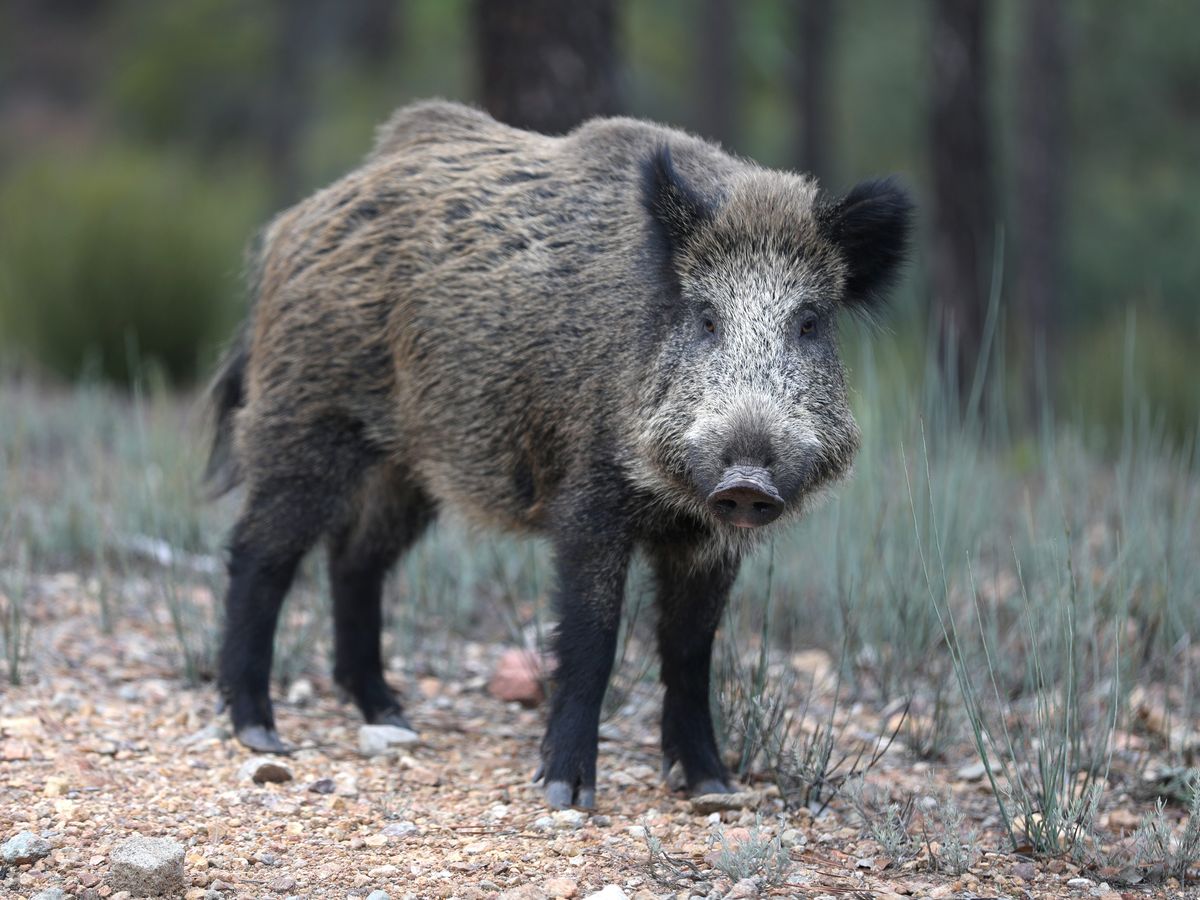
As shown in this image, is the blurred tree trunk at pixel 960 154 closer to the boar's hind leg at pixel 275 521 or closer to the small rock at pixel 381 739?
the boar's hind leg at pixel 275 521

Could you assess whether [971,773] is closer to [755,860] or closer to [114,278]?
[755,860]

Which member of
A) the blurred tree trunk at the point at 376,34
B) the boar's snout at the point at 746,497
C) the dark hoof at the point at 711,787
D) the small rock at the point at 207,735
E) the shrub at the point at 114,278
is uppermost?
the blurred tree trunk at the point at 376,34

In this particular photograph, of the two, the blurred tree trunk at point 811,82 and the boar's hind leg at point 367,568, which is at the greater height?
the blurred tree trunk at point 811,82

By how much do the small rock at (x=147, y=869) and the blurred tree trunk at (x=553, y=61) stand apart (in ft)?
12.9

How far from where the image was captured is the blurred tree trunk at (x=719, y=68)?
60.8 ft

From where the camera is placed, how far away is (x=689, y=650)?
381cm

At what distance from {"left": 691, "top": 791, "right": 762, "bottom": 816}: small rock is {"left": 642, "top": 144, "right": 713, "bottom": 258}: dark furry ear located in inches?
55.4

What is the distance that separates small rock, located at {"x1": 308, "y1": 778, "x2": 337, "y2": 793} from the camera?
368 cm

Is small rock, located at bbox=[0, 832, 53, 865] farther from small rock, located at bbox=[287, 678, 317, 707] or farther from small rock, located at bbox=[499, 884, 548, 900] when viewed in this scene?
small rock, located at bbox=[287, 678, 317, 707]

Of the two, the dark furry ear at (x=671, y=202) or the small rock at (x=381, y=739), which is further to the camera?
the small rock at (x=381, y=739)

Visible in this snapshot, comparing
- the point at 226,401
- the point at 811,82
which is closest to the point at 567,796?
the point at 226,401

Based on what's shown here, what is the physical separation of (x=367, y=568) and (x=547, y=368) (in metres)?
1.05

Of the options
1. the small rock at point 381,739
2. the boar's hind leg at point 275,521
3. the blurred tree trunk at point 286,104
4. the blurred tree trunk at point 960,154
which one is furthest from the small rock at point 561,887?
the blurred tree trunk at point 286,104

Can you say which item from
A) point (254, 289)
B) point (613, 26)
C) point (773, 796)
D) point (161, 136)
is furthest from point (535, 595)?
point (161, 136)
